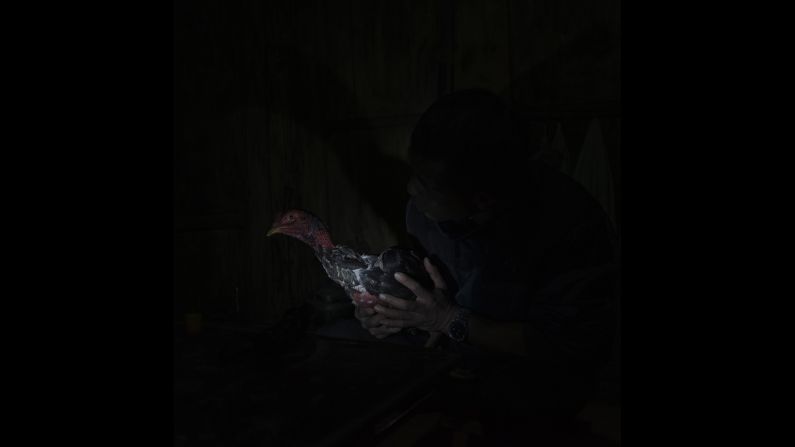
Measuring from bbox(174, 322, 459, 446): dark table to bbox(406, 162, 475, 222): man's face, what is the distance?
0.74 m

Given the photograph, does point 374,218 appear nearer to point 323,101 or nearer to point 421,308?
point 323,101

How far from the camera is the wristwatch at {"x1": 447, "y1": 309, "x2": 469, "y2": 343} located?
240 centimetres

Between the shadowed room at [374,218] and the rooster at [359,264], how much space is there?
0.01 meters

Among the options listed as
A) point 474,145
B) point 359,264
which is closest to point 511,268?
point 474,145

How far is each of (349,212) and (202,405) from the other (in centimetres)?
214

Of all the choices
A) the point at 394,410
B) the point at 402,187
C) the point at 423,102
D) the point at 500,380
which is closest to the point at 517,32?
the point at 423,102

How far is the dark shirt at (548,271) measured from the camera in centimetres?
235

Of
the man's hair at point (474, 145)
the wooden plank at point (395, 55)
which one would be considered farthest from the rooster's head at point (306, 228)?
the wooden plank at point (395, 55)

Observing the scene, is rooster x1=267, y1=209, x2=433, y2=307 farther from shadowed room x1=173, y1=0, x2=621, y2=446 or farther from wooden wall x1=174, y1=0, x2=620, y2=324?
wooden wall x1=174, y1=0, x2=620, y2=324

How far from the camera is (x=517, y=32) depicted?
9.75 feet

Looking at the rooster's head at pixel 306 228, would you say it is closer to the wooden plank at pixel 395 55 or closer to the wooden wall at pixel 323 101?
the wooden wall at pixel 323 101

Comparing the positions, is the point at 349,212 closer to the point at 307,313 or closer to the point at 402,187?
the point at 402,187

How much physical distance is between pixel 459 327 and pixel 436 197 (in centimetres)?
62

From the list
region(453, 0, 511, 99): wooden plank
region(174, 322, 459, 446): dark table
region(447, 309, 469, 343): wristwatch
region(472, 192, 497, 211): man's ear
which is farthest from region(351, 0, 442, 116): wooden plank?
region(174, 322, 459, 446): dark table
